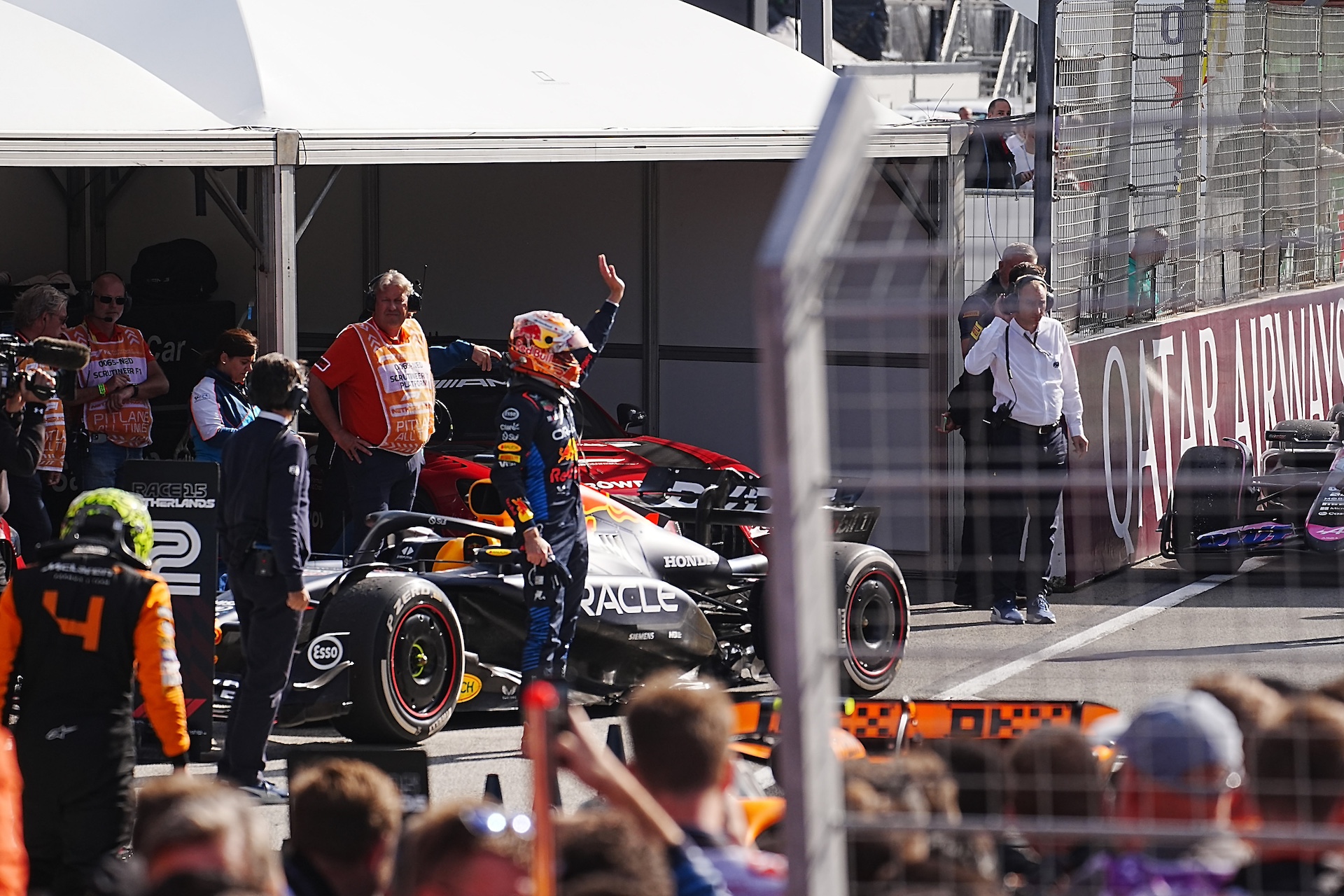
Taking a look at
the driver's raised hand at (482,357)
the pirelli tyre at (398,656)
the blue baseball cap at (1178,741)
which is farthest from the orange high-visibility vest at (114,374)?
the blue baseball cap at (1178,741)

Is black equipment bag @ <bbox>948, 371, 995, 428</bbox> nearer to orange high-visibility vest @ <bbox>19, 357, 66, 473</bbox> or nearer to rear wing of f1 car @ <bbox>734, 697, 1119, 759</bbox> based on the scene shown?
rear wing of f1 car @ <bbox>734, 697, 1119, 759</bbox>

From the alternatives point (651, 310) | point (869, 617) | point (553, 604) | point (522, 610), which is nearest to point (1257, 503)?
point (869, 617)

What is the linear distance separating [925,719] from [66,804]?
2514 millimetres

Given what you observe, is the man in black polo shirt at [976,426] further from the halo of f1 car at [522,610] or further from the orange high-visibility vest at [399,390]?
the orange high-visibility vest at [399,390]

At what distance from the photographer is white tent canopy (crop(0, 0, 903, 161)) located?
9.58 metres

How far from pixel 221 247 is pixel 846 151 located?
13624 mm

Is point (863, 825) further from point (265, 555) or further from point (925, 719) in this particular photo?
point (265, 555)

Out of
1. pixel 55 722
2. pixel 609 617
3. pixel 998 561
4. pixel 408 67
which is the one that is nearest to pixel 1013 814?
pixel 55 722

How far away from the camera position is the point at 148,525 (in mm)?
5473

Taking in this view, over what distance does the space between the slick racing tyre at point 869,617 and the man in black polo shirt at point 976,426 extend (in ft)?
5.33

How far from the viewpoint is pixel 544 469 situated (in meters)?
7.22

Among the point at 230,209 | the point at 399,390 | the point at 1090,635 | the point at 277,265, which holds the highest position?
the point at 230,209

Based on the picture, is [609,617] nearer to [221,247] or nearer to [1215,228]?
[1215,228]

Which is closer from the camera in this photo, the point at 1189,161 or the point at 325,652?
the point at 325,652
